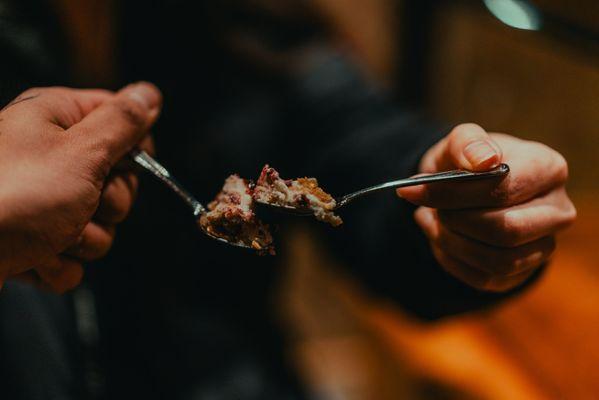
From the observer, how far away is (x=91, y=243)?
2.15ft

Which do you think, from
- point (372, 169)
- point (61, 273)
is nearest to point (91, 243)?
point (61, 273)

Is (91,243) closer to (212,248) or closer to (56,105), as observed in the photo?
(56,105)

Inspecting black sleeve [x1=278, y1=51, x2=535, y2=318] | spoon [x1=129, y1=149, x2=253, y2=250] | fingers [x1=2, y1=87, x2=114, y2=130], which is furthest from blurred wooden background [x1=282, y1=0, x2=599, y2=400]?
fingers [x1=2, y1=87, x2=114, y2=130]

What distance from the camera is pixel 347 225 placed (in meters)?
1.17

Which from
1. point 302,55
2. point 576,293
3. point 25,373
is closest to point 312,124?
point 302,55

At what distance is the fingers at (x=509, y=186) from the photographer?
557 mm

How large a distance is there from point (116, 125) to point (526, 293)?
0.63 metres

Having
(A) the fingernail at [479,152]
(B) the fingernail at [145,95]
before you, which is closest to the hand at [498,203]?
(A) the fingernail at [479,152]

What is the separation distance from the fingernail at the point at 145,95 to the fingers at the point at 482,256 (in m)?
0.41

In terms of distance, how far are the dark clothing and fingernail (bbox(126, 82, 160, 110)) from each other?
236mm

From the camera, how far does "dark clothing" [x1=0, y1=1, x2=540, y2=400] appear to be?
3.00ft

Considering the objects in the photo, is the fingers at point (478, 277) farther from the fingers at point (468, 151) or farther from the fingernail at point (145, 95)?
the fingernail at point (145, 95)

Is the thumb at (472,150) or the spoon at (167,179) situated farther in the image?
the spoon at (167,179)

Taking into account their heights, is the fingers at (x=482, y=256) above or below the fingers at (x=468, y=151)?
below
